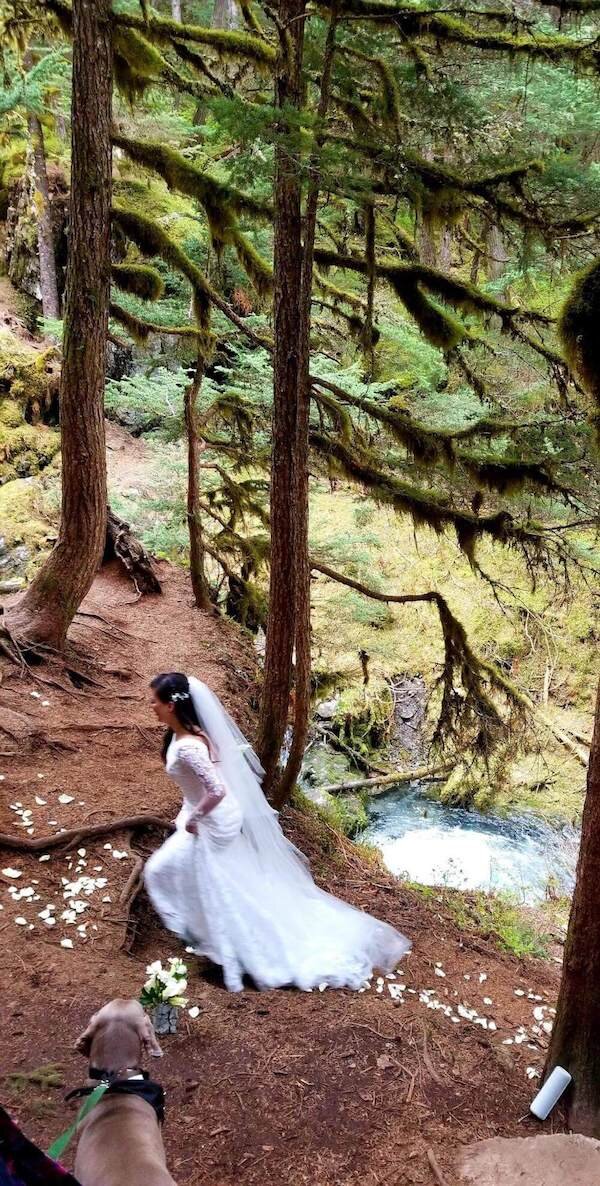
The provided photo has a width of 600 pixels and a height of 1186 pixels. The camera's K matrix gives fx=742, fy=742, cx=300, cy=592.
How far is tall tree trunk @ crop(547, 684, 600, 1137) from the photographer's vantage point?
426cm

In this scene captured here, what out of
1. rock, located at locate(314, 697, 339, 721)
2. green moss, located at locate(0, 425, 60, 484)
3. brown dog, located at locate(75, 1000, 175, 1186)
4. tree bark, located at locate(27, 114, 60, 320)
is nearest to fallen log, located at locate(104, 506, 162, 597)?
green moss, located at locate(0, 425, 60, 484)

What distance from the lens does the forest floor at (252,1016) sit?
3.96 metres

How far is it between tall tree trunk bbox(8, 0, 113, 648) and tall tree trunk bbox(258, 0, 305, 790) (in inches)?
87.7

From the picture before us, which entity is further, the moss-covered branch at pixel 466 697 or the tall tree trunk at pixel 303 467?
the moss-covered branch at pixel 466 697

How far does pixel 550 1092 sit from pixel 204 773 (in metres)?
2.88

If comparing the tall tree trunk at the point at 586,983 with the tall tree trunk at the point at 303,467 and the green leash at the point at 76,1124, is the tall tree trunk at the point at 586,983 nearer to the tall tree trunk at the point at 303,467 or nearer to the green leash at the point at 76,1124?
the green leash at the point at 76,1124

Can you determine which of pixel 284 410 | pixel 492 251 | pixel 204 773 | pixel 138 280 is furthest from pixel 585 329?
pixel 492 251

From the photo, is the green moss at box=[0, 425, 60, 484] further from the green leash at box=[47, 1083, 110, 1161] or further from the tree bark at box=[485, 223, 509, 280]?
the green leash at box=[47, 1083, 110, 1161]

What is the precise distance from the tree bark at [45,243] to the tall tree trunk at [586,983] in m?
17.0

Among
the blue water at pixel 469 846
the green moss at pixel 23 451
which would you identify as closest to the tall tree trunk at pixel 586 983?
the blue water at pixel 469 846

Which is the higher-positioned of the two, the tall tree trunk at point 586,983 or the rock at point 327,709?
the tall tree trunk at point 586,983

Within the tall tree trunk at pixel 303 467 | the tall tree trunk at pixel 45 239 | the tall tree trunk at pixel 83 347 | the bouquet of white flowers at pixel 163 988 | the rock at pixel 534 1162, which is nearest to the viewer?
the rock at pixel 534 1162

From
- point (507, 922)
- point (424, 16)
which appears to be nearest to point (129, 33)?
point (424, 16)

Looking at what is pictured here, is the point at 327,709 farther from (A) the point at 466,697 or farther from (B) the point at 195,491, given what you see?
(A) the point at 466,697
